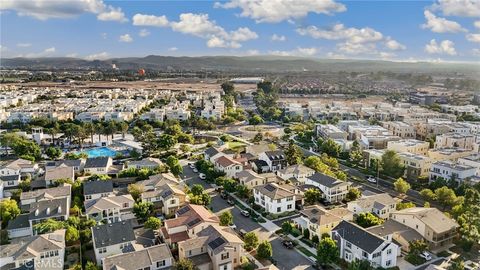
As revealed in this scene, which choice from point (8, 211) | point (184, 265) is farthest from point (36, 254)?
point (184, 265)

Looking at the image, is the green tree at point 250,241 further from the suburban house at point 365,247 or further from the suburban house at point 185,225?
the suburban house at point 365,247

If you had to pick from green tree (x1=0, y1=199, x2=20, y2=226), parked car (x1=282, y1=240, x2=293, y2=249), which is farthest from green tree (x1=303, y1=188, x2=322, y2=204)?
green tree (x1=0, y1=199, x2=20, y2=226)

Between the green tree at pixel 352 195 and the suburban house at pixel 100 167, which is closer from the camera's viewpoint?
the green tree at pixel 352 195

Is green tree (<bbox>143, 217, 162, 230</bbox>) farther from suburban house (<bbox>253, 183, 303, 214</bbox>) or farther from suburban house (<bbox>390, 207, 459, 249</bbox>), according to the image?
suburban house (<bbox>390, 207, 459, 249</bbox>)

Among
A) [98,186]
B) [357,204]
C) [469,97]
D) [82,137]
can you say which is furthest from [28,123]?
[469,97]

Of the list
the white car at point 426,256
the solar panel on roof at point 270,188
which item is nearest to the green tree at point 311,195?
the solar panel on roof at point 270,188

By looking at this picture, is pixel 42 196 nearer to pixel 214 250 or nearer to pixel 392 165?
pixel 214 250
